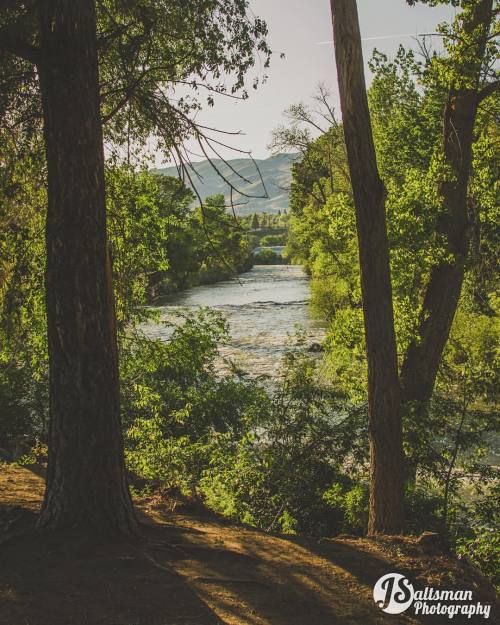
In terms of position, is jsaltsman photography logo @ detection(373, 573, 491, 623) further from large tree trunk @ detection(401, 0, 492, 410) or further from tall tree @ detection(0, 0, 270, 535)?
large tree trunk @ detection(401, 0, 492, 410)

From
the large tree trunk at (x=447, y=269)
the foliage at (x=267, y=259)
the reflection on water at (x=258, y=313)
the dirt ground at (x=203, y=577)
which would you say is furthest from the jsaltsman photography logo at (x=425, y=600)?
the foliage at (x=267, y=259)

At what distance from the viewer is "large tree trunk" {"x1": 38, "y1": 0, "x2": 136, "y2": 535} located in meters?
4.79

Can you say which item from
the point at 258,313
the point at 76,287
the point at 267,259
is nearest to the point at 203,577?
the point at 76,287

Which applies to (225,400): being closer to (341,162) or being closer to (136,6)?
(136,6)

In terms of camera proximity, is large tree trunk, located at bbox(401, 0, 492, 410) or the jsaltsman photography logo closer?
the jsaltsman photography logo

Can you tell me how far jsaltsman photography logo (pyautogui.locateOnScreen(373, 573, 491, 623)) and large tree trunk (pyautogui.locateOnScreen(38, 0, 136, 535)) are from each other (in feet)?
7.40

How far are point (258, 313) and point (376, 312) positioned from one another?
26.3 metres

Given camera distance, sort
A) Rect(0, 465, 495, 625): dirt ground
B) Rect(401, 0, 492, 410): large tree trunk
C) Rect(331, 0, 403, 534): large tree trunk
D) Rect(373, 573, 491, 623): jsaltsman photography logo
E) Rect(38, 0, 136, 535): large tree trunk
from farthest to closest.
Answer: Rect(401, 0, 492, 410): large tree trunk
Rect(331, 0, 403, 534): large tree trunk
Rect(38, 0, 136, 535): large tree trunk
Rect(373, 573, 491, 623): jsaltsman photography logo
Rect(0, 465, 495, 625): dirt ground

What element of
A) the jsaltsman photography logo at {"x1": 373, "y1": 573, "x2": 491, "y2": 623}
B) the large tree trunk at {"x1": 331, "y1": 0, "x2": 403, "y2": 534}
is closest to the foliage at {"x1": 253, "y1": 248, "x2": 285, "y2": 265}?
the large tree trunk at {"x1": 331, "y1": 0, "x2": 403, "y2": 534}

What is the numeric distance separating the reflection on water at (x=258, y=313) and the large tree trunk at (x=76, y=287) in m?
6.22

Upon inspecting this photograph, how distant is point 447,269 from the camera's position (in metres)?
10.2

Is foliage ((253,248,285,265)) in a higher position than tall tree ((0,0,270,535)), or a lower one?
higher

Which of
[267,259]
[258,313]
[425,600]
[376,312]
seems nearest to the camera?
[425,600]

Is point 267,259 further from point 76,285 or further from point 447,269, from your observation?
point 76,285
